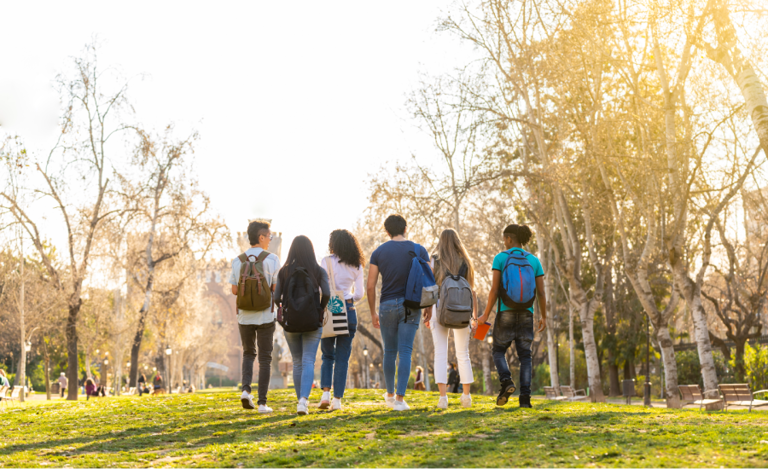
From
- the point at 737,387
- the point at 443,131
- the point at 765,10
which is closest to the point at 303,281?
the point at 765,10

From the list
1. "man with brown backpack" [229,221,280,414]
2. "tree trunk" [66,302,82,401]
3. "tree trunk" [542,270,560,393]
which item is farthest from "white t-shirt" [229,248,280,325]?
"tree trunk" [542,270,560,393]

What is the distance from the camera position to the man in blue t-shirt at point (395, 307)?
7.29 meters

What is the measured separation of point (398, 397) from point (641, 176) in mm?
10869

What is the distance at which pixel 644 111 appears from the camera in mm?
14797

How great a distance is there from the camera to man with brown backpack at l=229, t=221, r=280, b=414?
292 inches

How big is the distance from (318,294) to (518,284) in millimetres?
2279

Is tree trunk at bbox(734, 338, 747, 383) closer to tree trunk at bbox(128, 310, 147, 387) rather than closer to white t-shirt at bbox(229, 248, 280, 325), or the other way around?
tree trunk at bbox(128, 310, 147, 387)

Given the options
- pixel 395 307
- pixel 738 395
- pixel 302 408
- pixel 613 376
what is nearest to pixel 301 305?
pixel 395 307

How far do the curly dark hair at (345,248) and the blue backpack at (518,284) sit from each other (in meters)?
1.67

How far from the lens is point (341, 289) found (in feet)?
24.6

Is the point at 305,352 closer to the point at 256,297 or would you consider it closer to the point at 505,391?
the point at 256,297

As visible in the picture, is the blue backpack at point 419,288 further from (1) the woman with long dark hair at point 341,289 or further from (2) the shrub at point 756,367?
(2) the shrub at point 756,367

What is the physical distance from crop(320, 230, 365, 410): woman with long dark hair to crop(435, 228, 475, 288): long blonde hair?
0.87m

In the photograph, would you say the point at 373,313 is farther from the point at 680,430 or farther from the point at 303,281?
the point at 680,430
